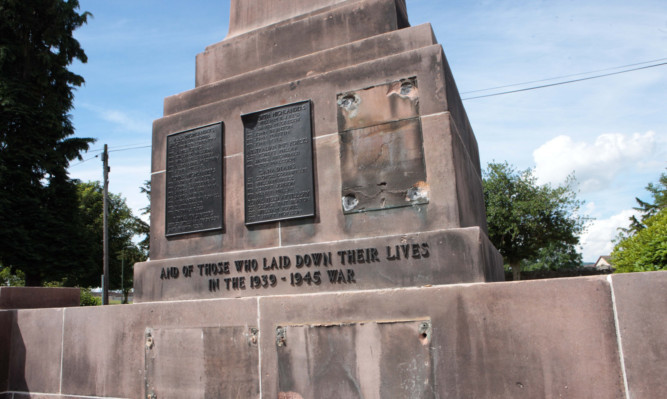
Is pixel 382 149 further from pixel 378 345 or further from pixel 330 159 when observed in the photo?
pixel 378 345

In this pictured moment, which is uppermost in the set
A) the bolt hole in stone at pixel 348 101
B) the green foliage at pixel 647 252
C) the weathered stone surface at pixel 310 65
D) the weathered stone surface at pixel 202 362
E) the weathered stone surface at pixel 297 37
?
the weathered stone surface at pixel 297 37

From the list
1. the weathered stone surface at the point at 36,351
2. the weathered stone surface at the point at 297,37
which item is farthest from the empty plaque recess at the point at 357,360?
the weathered stone surface at the point at 297,37

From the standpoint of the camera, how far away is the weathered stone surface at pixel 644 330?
363 cm

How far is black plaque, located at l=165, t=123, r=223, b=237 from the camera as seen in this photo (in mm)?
6500

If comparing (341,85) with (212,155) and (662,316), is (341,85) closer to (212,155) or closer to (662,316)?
(212,155)

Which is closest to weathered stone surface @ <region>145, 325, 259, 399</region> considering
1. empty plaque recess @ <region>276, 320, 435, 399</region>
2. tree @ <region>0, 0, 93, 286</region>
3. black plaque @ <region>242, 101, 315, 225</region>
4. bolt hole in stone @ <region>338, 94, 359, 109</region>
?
empty plaque recess @ <region>276, 320, 435, 399</region>

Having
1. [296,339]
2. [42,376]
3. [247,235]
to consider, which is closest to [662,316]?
[296,339]

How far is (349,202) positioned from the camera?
220 inches

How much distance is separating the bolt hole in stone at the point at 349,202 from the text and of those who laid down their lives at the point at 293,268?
1.73 ft

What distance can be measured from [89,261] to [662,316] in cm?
2758

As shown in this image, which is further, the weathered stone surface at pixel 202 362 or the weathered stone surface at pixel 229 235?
the weathered stone surface at pixel 229 235

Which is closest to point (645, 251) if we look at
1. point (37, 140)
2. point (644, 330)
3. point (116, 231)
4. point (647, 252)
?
point (647, 252)

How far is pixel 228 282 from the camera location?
598cm

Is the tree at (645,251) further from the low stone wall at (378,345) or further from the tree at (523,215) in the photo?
the tree at (523,215)
